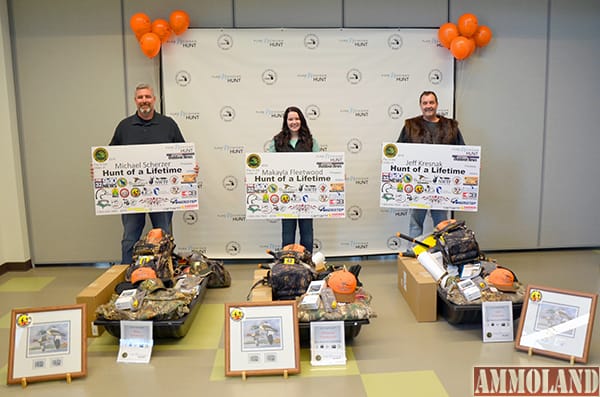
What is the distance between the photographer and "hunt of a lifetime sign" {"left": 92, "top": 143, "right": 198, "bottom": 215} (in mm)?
3900

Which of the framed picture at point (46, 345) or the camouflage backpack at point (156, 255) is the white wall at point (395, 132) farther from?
the framed picture at point (46, 345)

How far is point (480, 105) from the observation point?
15.7 feet

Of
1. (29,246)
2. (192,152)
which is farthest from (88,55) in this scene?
(29,246)

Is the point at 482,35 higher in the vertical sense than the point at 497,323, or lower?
higher

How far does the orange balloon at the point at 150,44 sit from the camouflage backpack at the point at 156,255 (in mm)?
1671

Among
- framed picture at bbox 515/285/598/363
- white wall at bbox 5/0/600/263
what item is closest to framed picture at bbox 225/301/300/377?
framed picture at bbox 515/285/598/363

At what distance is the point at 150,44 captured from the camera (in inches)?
168

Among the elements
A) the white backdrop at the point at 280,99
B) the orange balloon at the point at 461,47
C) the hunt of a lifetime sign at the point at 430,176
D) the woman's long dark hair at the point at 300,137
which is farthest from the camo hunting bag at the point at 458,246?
the orange balloon at the point at 461,47

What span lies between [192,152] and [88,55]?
60.0 inches

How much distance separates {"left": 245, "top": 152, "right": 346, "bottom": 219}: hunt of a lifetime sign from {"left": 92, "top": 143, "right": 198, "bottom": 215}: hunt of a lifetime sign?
51 centimetres

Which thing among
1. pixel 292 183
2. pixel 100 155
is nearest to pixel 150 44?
pixel 100 155

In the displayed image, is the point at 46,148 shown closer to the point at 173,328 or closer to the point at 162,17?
the point at 162,17

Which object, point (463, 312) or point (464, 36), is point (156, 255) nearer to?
point (463, 312)

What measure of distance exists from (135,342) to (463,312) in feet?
6.40
